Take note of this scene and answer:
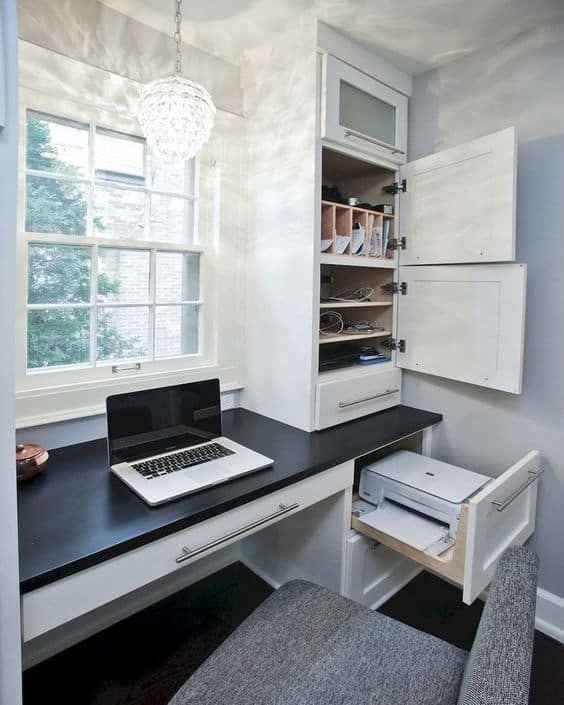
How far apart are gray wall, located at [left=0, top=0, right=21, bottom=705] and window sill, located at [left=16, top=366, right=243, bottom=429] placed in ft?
2.53

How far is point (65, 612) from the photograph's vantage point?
965 mm

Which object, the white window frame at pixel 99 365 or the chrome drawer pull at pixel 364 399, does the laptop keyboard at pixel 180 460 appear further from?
the chrome drawer pull at pixel 364 399

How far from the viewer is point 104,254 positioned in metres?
1.68

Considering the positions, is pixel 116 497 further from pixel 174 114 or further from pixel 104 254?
pixel 174 114

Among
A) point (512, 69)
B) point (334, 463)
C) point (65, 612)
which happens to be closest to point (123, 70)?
point (512, 69)

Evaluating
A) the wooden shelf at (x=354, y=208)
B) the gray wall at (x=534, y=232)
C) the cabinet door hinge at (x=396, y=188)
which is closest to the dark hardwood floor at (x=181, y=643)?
the gray wall at (x=534, y=232)

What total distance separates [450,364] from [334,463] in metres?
0.69

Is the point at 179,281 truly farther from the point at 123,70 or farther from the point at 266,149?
the point at 123,70

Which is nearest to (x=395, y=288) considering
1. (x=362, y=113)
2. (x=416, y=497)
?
(x=362, y=113)

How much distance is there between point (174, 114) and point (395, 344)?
51.8 inches

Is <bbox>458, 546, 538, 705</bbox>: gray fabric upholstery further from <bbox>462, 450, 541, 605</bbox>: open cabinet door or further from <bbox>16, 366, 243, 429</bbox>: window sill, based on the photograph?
<bbox>16, 366, 243, 429</bbox>: window sill

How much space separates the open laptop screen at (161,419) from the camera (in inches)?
55.8

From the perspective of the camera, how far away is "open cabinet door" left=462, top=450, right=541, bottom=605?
1.29 m

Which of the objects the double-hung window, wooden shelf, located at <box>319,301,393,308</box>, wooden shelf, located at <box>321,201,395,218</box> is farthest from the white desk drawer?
wooden shelf, located at <box>321,201,395,218</box>
